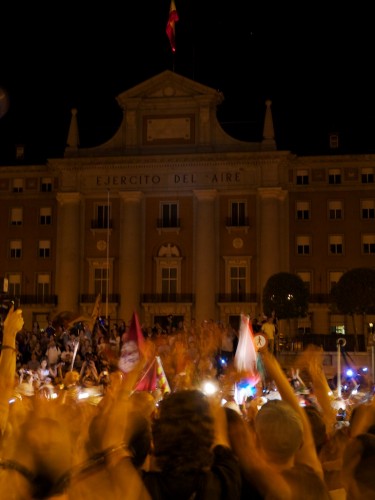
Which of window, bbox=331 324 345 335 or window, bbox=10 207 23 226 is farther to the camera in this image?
window, bbox=10 207 23 226

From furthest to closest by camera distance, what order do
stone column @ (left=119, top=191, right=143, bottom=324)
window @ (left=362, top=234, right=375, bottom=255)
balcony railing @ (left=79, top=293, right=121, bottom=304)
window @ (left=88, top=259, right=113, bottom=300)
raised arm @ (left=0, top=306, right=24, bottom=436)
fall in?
window @ (left=362, top=234, right=375, bottom=255) < window @ (left=88, top=259, right=113, bottom=300) < balcony railing @ (left=79, top=293, right=121, bottom=304) < stone column @ (left=119, top=191, right=143, bottom=324) < raised arm @ (left=0, top=306, right=24, bottom=436)

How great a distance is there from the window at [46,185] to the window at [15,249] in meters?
3.85

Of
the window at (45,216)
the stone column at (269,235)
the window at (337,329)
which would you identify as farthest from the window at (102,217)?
the window at (337,329)

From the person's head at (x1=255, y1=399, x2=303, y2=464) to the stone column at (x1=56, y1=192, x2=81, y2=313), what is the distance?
155 ft

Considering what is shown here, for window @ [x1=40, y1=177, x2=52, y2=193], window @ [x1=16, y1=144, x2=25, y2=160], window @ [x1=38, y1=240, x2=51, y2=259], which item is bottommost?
window @ [x1=38, y1=240, x2=51, y2=259]

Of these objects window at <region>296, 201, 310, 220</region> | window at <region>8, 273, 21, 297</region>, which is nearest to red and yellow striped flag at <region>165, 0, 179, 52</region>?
window at <region>296, 201, 310, 220</region>

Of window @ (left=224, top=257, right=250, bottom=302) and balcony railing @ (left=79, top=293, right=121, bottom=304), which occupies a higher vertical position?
window @ (left=224, top=257, right=250, bottom=302)

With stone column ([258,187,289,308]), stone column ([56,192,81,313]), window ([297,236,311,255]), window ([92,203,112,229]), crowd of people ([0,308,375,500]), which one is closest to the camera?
crowd of people ([0,308,375,500])

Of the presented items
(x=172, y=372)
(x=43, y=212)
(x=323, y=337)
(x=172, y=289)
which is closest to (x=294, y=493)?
(x=172, y=372)

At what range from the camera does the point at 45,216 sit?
54.0 m

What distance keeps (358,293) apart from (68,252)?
19.4 meters

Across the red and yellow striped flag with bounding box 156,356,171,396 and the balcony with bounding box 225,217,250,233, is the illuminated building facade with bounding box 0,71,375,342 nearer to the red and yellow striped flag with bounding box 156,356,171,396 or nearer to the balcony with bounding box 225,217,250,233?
the balcony with bounding box 225,217,250,233

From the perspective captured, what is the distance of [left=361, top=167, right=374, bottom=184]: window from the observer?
5194 cm

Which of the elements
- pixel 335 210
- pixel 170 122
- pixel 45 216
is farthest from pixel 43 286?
pixel 335 210
